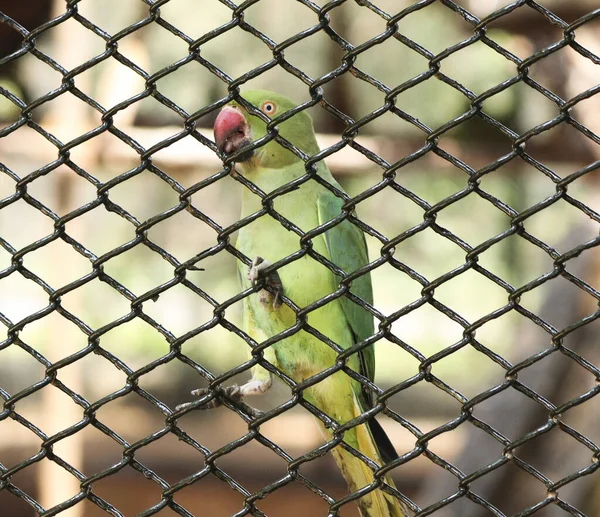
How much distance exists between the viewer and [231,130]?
7.83 ft

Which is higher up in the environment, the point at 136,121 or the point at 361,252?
the point at 136,121

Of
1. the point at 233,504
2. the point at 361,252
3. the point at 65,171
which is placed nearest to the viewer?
the point at 361,252

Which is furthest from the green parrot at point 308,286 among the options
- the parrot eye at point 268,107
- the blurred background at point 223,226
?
the blurred background at point 223,226

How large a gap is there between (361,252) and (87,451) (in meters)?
5.09

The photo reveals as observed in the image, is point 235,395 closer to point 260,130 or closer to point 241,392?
point 241,392

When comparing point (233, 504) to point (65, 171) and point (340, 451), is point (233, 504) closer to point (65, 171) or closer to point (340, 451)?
point (65, 171)

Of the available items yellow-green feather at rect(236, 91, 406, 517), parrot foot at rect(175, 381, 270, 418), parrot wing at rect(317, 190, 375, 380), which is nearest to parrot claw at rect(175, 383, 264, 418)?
parrot foot at rect(175, 381, 270, 418)

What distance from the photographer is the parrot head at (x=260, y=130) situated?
238 cm

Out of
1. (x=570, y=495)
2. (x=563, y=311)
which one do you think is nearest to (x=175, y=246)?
(x=563, y=311)

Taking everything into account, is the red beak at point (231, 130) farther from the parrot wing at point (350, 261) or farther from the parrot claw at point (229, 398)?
the parrot claw at point (229, 398)

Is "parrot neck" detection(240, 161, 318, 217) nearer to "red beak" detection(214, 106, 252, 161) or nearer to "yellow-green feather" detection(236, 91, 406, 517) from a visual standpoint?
"yellow-green feather" detection(236, 91, 406, 517)

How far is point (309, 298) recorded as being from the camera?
2.30 metres

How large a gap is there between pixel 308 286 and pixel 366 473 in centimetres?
61

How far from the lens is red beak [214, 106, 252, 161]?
92.9 inches
